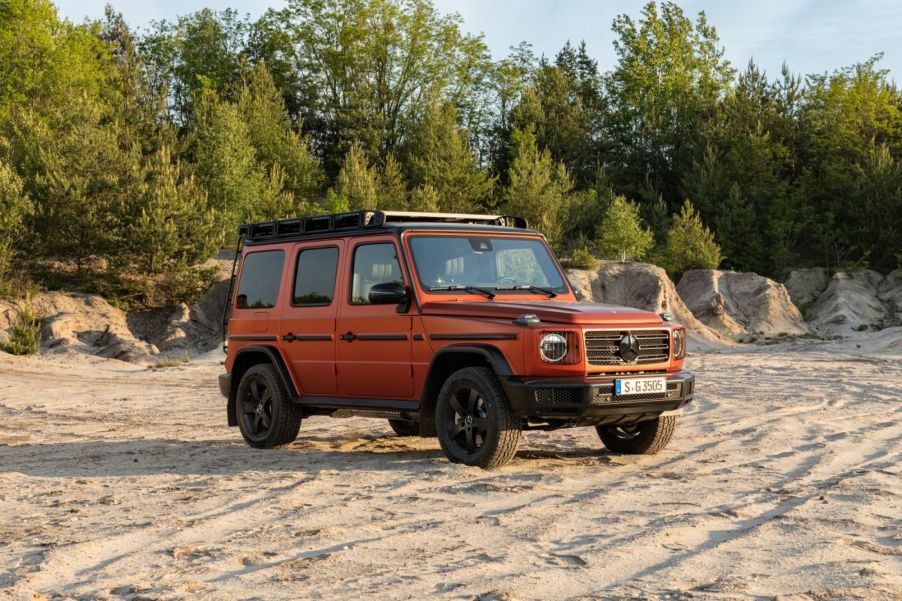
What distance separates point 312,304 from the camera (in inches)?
390

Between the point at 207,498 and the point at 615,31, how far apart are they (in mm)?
67067

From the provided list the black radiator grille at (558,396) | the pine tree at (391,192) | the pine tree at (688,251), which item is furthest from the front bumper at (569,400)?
the pine tree at (391,192)

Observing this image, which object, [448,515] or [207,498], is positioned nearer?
[448,515]

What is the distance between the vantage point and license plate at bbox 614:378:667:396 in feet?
26.8

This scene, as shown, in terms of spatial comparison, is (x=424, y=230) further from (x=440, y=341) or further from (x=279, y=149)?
(x=279, y=149)

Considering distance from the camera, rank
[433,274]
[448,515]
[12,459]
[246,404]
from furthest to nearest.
A: 1. [246,404]
2. [12,459]
3. [433,274]
4. [448,515]

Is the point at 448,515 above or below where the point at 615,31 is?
below

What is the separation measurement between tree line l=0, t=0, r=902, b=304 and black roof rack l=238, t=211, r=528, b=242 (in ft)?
72.7

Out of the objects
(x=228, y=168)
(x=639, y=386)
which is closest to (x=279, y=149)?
(x=228, y=168)

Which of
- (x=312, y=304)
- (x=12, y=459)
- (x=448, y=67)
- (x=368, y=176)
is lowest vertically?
(x=12, y=459)

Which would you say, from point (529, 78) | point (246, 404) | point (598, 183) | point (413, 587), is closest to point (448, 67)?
point (529, 78)

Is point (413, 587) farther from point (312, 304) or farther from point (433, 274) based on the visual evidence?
point (312, 304)

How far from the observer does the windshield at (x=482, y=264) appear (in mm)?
9023

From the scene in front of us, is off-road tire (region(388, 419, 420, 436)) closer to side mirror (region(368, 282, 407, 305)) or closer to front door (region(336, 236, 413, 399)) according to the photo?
front door (region(336, 236, 413, 399))
